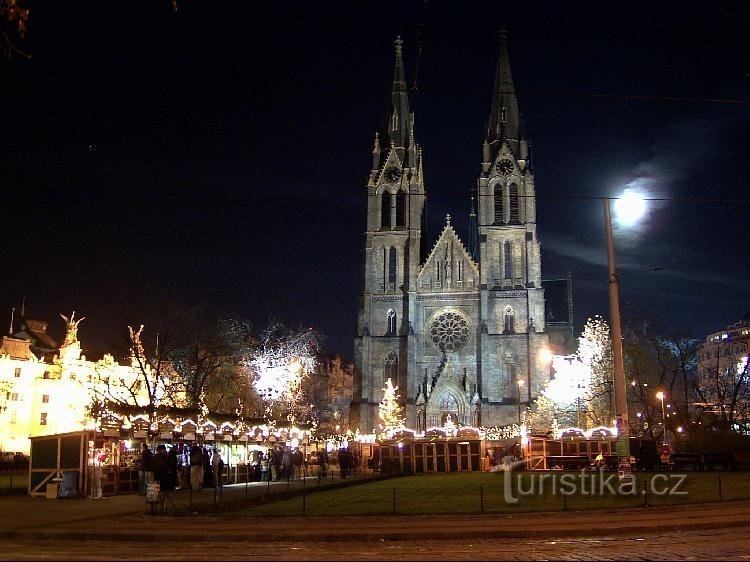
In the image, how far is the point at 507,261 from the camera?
78.2m

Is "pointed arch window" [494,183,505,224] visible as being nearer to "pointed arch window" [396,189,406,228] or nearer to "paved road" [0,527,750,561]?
"pointed arch window" [396,189,406,228]

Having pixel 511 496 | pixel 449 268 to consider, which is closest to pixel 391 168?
pixel 449 268

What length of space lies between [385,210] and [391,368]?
16160 millimetres

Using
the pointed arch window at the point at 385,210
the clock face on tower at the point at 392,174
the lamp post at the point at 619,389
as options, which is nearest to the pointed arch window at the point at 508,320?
the pointed arch window at the point at 385,210

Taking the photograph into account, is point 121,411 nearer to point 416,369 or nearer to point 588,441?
point 588,441

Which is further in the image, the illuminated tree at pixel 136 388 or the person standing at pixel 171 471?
the illuminated tree at pixel 136 388

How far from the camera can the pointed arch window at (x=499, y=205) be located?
79250 mm

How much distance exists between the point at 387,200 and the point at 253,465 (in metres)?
47.5

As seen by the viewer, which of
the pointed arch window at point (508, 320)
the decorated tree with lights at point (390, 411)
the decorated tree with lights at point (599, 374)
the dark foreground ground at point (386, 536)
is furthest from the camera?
the pointed arch window at point (508, 320)

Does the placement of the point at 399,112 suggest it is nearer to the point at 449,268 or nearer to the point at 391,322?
the point at 449,268

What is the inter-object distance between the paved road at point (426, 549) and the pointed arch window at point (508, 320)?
60.2m

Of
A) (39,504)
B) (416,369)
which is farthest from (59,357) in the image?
(39,504)

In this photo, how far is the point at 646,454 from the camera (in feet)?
124

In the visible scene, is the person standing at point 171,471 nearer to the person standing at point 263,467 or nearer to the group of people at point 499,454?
the person standing at point 263,467
